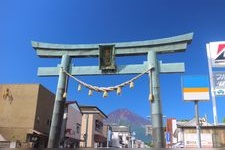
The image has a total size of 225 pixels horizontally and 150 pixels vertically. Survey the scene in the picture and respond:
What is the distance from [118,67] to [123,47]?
3.49 feet

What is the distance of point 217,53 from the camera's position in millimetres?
25797

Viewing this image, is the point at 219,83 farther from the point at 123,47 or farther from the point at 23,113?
the point at 23,113

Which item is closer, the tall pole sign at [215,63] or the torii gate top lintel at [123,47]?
the torii gate top lintel at [123,47]

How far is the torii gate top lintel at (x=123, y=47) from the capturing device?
14.3 m

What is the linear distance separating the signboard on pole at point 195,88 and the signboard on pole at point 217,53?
Result: 25.5ft

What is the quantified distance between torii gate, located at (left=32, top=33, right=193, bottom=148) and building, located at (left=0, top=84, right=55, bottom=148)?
15495 millimetres

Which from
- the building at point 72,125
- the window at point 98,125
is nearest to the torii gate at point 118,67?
the building at point 72,125

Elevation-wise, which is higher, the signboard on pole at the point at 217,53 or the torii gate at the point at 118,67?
the signboard on pole at the point at 217,53

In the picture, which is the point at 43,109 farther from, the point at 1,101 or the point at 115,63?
the point at 115,63

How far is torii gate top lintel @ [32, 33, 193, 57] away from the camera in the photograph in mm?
14273

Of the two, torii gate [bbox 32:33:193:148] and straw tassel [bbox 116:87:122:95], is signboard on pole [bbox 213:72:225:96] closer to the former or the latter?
torii gate [bbox 32:33:193:148]

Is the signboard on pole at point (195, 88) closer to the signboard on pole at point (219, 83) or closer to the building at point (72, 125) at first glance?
the signboard on pole at point (219, 83)

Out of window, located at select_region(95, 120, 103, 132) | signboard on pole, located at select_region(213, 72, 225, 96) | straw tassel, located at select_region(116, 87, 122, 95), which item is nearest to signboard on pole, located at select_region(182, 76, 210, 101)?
straw tassel, located at select_region(116, 87, 122, 95)

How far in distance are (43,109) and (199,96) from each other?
1923 cm
